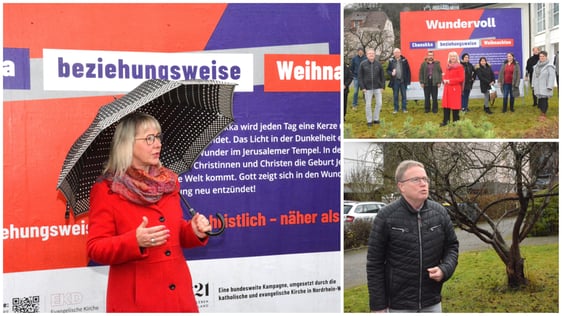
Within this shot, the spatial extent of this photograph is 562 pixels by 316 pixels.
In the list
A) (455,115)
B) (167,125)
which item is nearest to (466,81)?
(455,115)

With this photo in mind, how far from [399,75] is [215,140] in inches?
59.9

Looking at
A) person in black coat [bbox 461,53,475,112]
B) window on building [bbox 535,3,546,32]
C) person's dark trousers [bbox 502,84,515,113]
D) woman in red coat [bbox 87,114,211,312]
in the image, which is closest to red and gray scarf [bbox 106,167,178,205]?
woman in red coat [bbox 87,114,211,312]

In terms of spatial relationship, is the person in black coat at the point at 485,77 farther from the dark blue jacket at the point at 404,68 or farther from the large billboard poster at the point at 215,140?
the large billboard poster at the point at 215,140

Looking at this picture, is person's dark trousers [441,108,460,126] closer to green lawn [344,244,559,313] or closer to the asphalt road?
the asphalt road

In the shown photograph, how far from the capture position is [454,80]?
181 inches

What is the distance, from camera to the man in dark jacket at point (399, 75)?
4.52 metres

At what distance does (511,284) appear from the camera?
4.73 meters

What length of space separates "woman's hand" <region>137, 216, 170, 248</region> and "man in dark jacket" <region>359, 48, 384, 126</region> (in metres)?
2.20

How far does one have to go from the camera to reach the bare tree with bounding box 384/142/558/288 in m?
4.51

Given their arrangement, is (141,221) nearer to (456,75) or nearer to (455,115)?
(455,115)

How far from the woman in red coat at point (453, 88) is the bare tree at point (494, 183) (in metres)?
0.28

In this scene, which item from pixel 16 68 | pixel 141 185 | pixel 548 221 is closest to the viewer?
pixel 141 185

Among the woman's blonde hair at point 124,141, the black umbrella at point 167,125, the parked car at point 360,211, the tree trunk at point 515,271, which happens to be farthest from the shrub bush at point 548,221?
the woman's blonde hair at point 124,141

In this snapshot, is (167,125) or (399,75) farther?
(399,75)
